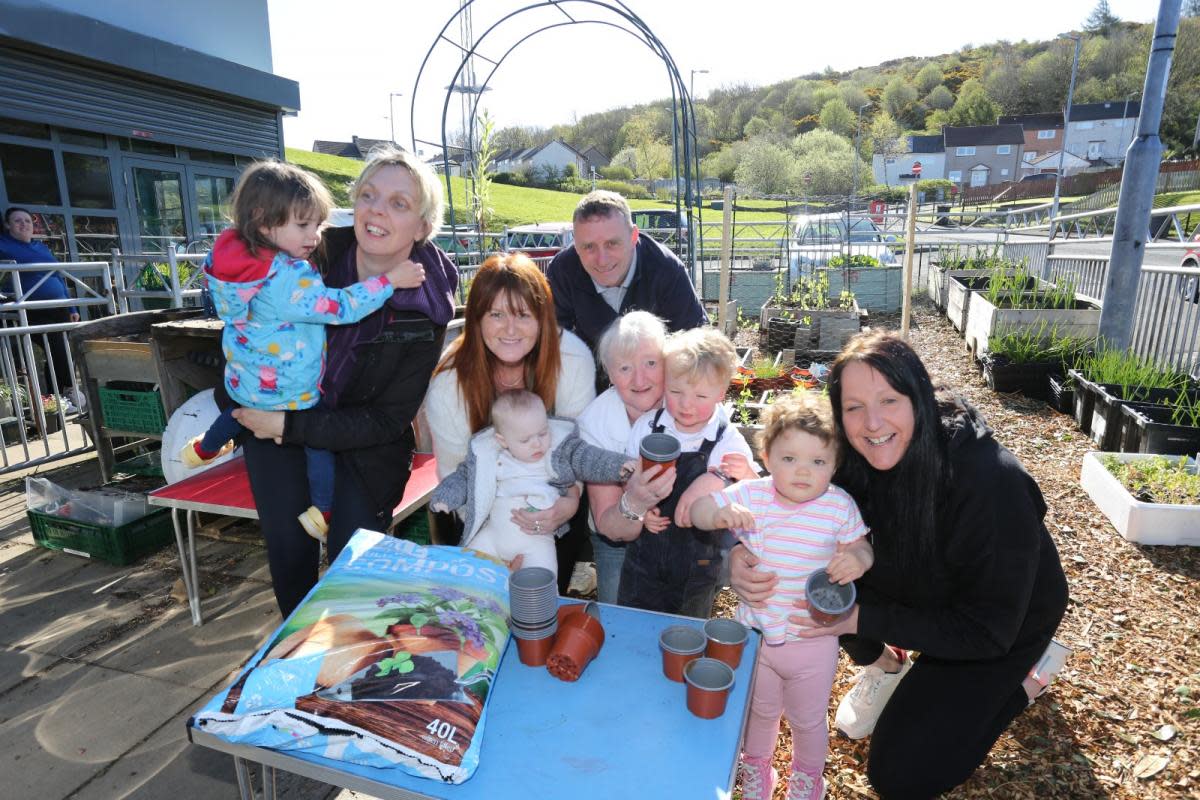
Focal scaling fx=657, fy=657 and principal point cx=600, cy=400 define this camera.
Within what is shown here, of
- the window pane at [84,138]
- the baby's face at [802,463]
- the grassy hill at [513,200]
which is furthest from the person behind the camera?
the grassy hill at [513,200]

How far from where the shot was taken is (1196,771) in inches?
85.7

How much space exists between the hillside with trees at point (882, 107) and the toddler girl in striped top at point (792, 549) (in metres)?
40.4

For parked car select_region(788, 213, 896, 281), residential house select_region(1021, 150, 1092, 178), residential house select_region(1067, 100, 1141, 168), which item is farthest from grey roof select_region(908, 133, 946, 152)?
parked car select_region(788, 213, 896, 281)

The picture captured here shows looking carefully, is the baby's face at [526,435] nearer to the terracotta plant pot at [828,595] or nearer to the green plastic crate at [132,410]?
the terracotta plant pot at [828,595]

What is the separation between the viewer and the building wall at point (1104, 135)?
76312mm

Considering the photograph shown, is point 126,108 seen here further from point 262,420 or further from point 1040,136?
point 1040,136

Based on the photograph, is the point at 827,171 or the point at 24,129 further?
the point at 827,171

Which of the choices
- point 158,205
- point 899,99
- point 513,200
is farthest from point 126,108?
point 899,99

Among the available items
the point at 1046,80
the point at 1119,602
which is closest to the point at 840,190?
the point at 1119,602

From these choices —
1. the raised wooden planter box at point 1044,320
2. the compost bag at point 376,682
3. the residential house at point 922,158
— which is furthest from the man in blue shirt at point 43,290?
the residential house at point 922,158

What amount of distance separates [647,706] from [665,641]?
0.16 m

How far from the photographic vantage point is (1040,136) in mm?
78750

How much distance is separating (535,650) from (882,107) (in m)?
116

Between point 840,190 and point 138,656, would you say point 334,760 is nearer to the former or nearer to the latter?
point 138,656
